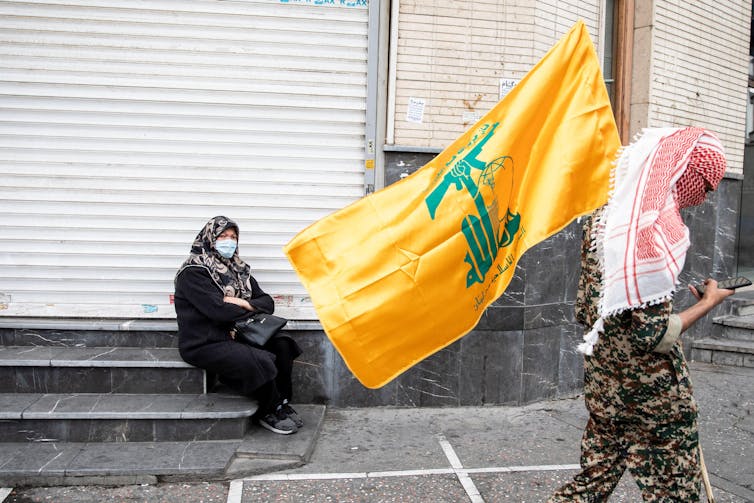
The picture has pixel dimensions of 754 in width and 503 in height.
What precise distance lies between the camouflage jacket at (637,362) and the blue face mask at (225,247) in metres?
2.91

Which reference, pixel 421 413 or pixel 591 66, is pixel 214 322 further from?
pixel 591 66

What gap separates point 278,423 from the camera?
462 centimetres

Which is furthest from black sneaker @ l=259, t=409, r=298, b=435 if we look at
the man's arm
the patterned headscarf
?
the man's arm

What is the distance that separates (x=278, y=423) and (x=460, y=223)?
8.76ft

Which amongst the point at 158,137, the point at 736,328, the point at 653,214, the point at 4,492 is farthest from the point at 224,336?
the point at 736,328

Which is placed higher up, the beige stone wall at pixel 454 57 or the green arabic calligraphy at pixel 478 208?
the beige stone wall at pixel 454 57

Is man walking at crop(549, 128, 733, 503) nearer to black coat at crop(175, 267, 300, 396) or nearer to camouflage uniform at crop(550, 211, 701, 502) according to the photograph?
camouflage uniform at crop(550, 211, 701, 502)

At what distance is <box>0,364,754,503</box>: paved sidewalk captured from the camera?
377cm

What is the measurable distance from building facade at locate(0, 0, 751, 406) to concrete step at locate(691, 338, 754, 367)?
2.77 m

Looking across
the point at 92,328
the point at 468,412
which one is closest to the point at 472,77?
the point at 468,412

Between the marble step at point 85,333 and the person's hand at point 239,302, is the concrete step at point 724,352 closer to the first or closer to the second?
the person's hand at point 239,302

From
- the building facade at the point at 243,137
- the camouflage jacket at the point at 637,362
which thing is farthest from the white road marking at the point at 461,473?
the camouflage jacket at the point at 637,362

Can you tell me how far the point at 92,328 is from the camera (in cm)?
516

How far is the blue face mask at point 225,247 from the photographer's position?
15.6 feet
